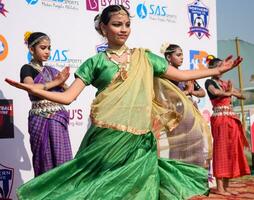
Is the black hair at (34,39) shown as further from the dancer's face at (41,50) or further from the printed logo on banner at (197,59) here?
the printed logo on banner at (197,59)

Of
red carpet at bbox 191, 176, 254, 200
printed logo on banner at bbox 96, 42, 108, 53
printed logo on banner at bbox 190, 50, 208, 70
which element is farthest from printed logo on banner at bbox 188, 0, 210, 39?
red carpet at bbox 191, 176, 254, 200

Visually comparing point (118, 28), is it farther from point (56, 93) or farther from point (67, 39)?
point (67, 39)

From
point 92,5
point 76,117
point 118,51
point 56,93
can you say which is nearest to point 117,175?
point 56,93

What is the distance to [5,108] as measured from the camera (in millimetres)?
4387

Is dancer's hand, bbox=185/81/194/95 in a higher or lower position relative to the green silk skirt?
higher

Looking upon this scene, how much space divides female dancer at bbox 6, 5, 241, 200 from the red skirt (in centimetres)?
272

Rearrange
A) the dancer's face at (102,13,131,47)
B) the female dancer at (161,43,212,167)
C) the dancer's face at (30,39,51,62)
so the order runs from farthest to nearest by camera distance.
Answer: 1. the dancer's face at (30,39,51,62)
2. the female dancer at (161,43,212,167)
3. the dancer's face at (102,13,131,47)

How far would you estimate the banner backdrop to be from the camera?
4.43m

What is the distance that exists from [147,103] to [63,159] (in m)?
1.35

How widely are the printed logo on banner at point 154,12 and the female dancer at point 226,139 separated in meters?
0.86

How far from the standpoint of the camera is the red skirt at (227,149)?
18.6 feet

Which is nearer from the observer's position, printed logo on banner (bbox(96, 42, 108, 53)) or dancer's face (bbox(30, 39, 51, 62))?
dancer's face (bbox(30, 39, 51, 62))

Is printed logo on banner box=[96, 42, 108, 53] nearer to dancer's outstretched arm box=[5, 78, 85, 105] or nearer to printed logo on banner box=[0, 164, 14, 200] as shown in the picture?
printed logo on banner box=[0, 164, 14, 200]

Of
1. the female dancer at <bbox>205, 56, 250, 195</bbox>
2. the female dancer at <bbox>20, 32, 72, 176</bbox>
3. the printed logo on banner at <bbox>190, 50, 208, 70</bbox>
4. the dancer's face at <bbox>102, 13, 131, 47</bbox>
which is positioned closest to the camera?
the dancer's face at <bbox>102, 13, 131, 47</bbox>
